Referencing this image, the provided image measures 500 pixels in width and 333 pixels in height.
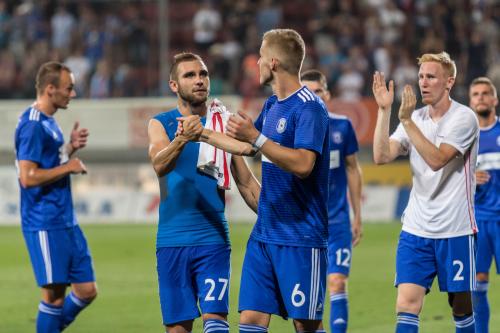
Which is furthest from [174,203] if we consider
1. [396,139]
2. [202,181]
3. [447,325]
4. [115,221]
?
[115,221]

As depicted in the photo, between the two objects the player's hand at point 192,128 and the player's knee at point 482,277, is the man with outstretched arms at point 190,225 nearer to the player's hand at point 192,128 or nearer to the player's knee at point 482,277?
the player's hand at point 192,128

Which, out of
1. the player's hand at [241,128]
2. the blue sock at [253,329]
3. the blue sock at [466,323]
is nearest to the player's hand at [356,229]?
the blue sock at [466,323]

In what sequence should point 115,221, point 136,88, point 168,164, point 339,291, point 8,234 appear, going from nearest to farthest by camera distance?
point 168,164
point 339,291
point 8,234
point 115,221
point 136,88

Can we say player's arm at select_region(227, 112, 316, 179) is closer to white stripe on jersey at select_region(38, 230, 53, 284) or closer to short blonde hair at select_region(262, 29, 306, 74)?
short blonde hair at select_region(262, 29, 306, 74)

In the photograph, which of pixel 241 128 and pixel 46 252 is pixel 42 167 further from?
pixel 241 128

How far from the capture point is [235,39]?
23.8 meters

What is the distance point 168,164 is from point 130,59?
1762cm

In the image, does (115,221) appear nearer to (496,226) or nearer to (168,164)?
(496,226)

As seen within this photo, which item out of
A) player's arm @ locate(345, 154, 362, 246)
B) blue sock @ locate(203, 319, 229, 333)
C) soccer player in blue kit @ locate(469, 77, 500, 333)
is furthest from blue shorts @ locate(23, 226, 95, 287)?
soccer player in blue kit @ locate(469, 77, 500, 333)

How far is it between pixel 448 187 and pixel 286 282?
1613 millimetres

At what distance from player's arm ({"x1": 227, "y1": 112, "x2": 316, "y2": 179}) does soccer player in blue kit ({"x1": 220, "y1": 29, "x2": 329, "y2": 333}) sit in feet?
0.49

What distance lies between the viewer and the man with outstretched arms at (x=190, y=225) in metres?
6.44

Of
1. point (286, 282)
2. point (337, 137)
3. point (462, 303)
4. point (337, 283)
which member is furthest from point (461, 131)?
point (337, 283)

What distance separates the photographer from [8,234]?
19297 millimetres
